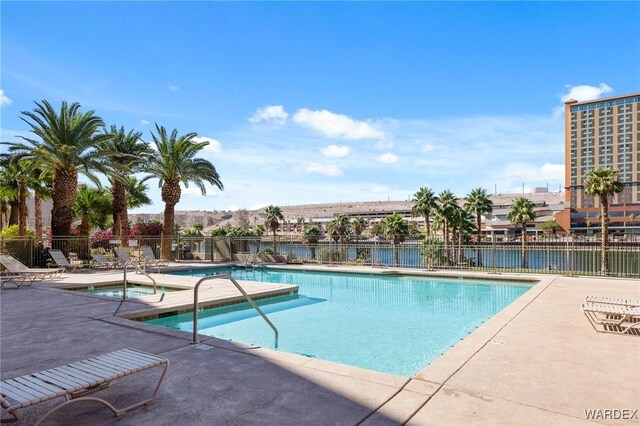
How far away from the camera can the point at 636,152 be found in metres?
114

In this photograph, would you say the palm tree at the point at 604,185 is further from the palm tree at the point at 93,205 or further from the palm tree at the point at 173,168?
the palm tree at the point at 93,205

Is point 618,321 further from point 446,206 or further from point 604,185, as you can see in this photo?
point 446,206

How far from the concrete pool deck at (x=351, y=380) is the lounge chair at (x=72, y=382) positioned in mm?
338

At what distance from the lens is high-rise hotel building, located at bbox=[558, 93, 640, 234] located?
108375 millimetres

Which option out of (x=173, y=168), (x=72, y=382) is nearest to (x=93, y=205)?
(x=173, y=168)

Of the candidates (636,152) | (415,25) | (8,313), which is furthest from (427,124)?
(636,152)

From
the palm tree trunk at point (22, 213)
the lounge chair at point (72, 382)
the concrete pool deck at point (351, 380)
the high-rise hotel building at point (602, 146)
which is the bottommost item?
the concrete pool deck at point (351, 380)

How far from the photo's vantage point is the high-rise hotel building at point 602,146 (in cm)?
10838

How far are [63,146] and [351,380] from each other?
1791 centimetres

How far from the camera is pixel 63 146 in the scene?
1723 centimetres

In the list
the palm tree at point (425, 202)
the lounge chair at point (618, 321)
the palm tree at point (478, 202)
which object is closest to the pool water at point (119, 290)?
the lounge chair at point (618, 321)

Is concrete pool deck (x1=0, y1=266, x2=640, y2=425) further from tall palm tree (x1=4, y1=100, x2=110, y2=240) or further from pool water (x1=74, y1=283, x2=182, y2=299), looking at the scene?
tall palm tree (x1=4, y1=100, x2=110, y2=240)

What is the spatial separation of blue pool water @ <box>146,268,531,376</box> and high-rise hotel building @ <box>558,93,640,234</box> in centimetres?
10867

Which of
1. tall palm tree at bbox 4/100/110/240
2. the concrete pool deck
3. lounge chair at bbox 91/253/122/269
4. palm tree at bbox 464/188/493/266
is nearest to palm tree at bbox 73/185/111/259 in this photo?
tall palm tree at bbox 4/100/110/240
